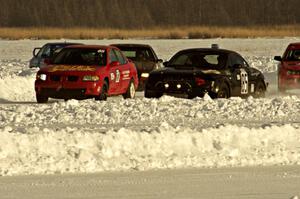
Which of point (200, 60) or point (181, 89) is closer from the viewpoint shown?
point (181, 89)

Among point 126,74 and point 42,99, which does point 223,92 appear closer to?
point 126,74

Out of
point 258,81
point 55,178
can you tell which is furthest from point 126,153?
point 258,81

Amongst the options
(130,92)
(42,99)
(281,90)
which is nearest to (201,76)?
(130,92)

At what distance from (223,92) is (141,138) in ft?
28.6

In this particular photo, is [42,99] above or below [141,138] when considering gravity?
below

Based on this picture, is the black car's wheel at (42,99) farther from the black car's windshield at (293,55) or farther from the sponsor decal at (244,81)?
the black car's windshield at (293,55)

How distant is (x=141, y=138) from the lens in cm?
1380

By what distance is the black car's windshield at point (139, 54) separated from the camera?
28203 mm

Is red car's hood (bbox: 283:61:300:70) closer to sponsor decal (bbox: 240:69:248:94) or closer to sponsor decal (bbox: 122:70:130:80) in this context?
sponsor decal (bbox: 240:69:248:94)

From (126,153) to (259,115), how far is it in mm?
5604

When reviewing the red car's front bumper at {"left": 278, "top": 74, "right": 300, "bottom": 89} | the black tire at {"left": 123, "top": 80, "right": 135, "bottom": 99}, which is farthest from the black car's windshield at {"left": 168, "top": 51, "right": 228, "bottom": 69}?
the red car's front bumper at {"left": 278, "top": 74, "right": 300, "bottom": 89}

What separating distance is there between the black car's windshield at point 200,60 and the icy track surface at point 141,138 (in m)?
2.80

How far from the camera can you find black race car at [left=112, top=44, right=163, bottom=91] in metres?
27.8

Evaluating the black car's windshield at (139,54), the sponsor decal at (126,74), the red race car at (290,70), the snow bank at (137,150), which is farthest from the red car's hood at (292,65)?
the snow bank at (137,150)
